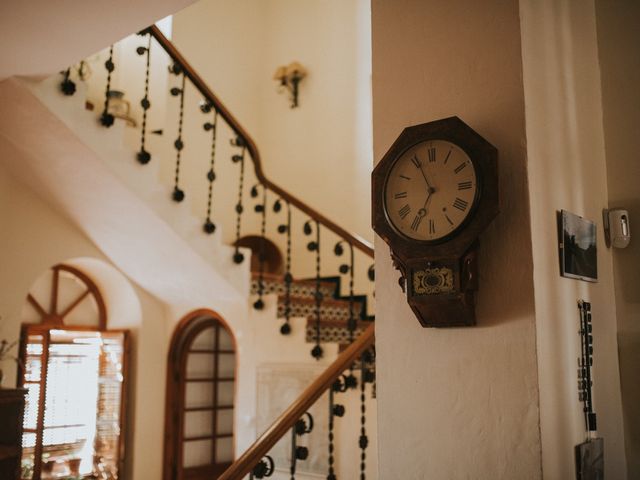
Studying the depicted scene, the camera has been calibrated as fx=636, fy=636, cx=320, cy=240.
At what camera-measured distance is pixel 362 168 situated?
253 inches

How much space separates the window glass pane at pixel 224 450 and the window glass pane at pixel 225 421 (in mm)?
84

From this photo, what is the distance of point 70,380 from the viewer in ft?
17.3

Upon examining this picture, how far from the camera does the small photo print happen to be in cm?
199

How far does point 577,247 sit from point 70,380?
4.44 m

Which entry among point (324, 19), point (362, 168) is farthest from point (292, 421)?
point (324, 19)

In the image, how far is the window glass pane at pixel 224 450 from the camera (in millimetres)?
6070

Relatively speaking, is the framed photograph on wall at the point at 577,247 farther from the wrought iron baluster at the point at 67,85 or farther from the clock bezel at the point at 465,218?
the wrought iron baluster at the point at 67,85

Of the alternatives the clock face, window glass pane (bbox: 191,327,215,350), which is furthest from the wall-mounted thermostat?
window glass pane (bbox: 191,327,215,350)

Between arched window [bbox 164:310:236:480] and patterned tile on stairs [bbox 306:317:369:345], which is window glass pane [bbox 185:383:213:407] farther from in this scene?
patterned tile on stairs [bbox 306:317:369:345]

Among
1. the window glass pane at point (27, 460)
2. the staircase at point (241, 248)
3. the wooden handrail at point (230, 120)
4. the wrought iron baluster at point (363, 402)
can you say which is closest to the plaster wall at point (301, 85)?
the staircase at point (241, 248)

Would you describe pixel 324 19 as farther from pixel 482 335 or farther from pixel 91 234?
pixel 482 335

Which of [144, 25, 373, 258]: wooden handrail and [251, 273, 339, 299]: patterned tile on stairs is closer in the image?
[144, 25, 373, 258]: wooden handrail

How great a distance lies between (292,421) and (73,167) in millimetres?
2561

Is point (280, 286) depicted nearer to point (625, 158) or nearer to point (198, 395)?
point (198, 395)
